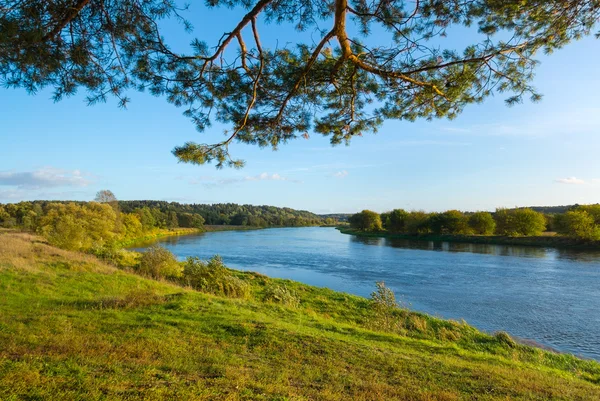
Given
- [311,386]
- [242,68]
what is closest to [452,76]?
[242,68]

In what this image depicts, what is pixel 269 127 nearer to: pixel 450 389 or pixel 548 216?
pixel 450 389

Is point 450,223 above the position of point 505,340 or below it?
above

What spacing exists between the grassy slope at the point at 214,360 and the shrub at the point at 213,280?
15.1ft

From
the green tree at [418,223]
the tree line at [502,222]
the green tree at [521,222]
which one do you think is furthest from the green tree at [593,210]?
the green tree at [418,223]

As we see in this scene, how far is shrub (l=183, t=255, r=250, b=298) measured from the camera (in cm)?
1424

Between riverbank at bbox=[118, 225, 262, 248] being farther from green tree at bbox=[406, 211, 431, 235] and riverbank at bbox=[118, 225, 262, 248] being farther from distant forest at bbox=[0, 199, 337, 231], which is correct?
green tree at bbox=[406, 211, 431, 235]

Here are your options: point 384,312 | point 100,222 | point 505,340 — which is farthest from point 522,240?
point 100,222

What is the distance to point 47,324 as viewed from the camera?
5848mm

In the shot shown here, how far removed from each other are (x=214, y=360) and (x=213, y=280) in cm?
1065

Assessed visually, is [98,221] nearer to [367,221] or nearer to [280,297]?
[280,297]

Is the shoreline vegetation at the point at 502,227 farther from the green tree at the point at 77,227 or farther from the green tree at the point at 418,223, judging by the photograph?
the green tree at the point at 77,227

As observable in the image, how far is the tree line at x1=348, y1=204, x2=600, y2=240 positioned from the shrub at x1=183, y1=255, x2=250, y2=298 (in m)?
41.6

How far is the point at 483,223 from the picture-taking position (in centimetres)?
5369

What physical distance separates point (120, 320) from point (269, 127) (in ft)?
14.6
